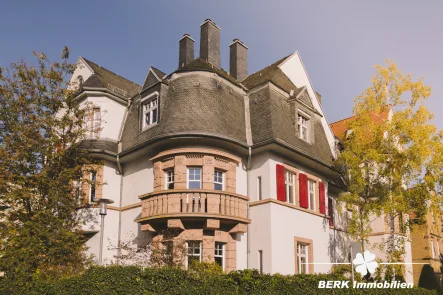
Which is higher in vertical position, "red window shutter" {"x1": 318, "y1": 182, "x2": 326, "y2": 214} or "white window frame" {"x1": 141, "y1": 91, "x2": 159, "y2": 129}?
"white window frame" {"x1": 141, "y1": 91, "x2": 159, "y2": 129}

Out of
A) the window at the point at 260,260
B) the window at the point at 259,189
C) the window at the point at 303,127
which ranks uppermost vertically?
the window at the point at 303,127

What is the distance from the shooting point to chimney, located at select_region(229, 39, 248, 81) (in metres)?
26.5

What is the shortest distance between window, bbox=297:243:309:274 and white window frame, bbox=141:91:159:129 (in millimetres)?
8961

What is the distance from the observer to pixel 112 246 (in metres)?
20.7

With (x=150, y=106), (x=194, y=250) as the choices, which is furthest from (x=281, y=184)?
(x=150, y=106)

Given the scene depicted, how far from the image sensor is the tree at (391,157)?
20609mm

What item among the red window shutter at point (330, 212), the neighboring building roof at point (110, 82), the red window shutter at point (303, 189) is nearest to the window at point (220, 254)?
the red window shutter at point (303, 189)

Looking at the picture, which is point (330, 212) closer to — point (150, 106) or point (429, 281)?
point (429, 281)

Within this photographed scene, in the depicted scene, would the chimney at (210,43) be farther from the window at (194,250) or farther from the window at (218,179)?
the window at (194,250)

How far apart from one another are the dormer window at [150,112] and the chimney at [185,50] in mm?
5557

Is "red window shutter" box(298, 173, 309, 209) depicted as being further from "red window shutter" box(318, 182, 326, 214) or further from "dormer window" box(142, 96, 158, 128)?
"dormer window" box(142, 96, 158, 128)

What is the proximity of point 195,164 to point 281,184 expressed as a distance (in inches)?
158

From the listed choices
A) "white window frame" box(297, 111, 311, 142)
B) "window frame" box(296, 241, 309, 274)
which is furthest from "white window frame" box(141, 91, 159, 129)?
"window frame" box(296, 241, 309, 274)

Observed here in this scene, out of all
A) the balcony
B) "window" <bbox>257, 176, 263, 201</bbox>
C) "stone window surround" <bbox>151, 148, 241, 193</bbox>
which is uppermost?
"stone window surround" <bbox>151, 148, 241, 193</bbox>
